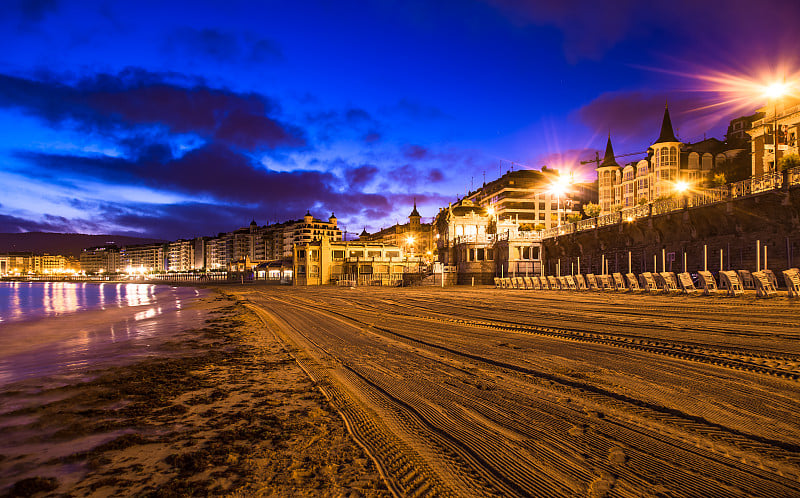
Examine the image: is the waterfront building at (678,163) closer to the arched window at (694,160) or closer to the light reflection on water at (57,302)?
the arched window at (694,160)

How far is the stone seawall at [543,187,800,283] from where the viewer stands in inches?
893

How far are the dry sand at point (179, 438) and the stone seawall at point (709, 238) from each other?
26439mm

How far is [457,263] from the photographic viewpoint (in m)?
54.5

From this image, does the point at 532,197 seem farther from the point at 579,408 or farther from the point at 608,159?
the point at 579,408

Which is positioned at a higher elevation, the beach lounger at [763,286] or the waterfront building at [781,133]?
the waterfront building at [781,133]

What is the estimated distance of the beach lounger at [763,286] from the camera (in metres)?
16.8

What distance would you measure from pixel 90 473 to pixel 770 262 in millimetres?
30007

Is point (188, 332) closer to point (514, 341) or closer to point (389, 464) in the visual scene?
point (514, 341)

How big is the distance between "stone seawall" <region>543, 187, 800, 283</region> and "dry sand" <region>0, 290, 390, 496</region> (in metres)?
26.4

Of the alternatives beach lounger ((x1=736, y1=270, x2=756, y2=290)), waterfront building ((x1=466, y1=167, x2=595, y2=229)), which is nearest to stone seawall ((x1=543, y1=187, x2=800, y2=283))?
beach lounger ((x1=736, y1=270, x2=756, y2=290))

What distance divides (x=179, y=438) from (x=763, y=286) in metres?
20.8

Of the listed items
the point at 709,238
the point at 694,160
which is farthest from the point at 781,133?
the point at 694,160

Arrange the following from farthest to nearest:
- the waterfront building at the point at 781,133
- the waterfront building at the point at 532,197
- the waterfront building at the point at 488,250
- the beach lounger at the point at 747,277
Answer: the waterfront building at the point at 532,197 < the waterfront building at the point at 488,250 < the waterfront building at the point at 781,133 < the beach lounger at the point at 747,277

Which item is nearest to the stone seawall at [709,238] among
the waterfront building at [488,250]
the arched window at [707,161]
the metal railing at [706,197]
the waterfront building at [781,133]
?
the metal railing at [706,197]
